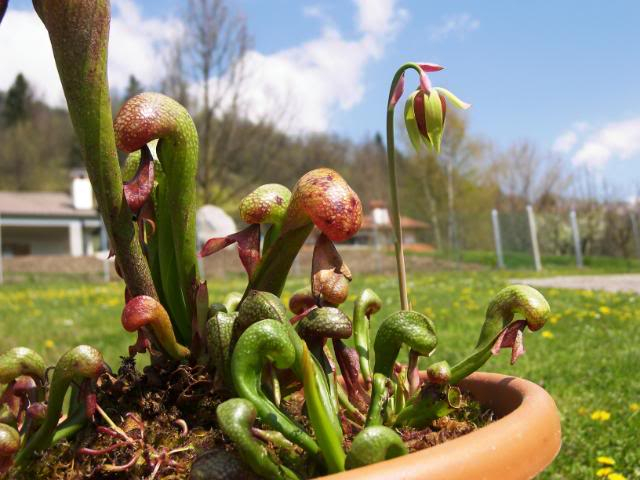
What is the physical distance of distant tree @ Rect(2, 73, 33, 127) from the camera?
3403 centimetres

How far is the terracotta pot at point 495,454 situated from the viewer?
1.37ft

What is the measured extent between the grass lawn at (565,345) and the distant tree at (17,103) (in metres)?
33.0

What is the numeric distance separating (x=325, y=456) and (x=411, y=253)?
15.3m

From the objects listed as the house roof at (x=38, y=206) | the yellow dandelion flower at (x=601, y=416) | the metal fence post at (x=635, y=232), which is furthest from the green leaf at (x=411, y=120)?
the house roof at (x=38, y=206)

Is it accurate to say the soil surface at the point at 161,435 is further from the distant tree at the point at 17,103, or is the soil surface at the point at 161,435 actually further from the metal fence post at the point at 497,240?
the distant tree at the point at 17,103

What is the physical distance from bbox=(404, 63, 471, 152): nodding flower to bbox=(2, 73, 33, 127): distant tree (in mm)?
37701

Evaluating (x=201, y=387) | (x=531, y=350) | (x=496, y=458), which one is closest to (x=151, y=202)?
(x=201, y=387)

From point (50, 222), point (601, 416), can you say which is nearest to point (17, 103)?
point (50, 222)

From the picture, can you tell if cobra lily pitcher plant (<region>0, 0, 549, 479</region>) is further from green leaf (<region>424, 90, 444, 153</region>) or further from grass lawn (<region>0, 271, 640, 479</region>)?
grass lawn (<region>0, 271, 640, 479</region>)

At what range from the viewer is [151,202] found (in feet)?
2.26

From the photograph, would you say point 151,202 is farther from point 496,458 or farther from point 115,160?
point 496,458

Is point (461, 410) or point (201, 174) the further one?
point (201, 174)

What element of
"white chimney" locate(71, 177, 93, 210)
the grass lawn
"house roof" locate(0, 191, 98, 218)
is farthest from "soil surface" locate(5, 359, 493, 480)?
"house roof" locate(0, 191, 98, 218)

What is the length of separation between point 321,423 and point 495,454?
159 mm
